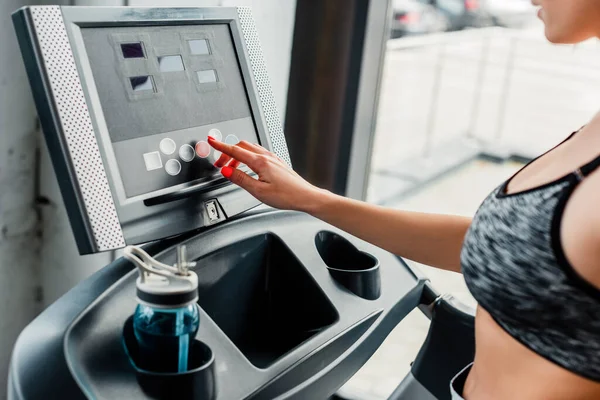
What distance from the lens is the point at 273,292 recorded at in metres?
1.27

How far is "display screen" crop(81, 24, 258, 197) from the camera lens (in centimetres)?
100

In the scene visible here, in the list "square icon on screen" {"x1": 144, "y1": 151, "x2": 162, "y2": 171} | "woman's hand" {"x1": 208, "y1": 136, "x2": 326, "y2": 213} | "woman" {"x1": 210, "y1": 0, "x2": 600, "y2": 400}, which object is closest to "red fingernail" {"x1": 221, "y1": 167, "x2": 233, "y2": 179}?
"woman's hand" {"x1": 208, "y1": 136, "x2": 326, "y2": 213}

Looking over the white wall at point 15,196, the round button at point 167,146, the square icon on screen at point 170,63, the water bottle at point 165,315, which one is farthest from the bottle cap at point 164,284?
the white wall at point 15,196

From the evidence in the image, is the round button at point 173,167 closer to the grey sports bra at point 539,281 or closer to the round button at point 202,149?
the round button at point 202,149

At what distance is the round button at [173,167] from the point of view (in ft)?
3.48

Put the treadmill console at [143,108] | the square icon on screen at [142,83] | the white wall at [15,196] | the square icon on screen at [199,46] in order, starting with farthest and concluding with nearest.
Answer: the white wall at [15,196]
the square icon on screen at [199,46]
the square icon on screen at [142,83]
the treadmill console at [143,108]

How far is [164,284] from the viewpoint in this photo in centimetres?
86

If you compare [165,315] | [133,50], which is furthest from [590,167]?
[133,50]

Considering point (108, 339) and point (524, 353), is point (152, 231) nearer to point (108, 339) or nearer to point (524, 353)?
point (108, 339)

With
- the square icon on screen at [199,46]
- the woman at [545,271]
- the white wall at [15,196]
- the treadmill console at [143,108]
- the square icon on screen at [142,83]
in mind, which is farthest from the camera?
the white wall at [15,196]

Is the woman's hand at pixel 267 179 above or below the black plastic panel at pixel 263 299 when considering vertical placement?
above

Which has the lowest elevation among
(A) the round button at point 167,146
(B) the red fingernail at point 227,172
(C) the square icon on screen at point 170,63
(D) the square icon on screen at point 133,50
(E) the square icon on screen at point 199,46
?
(B) the red fingernail at point 227,172

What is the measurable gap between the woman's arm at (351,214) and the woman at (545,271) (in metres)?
0.20

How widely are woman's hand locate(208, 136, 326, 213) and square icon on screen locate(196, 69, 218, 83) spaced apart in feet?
0.31
